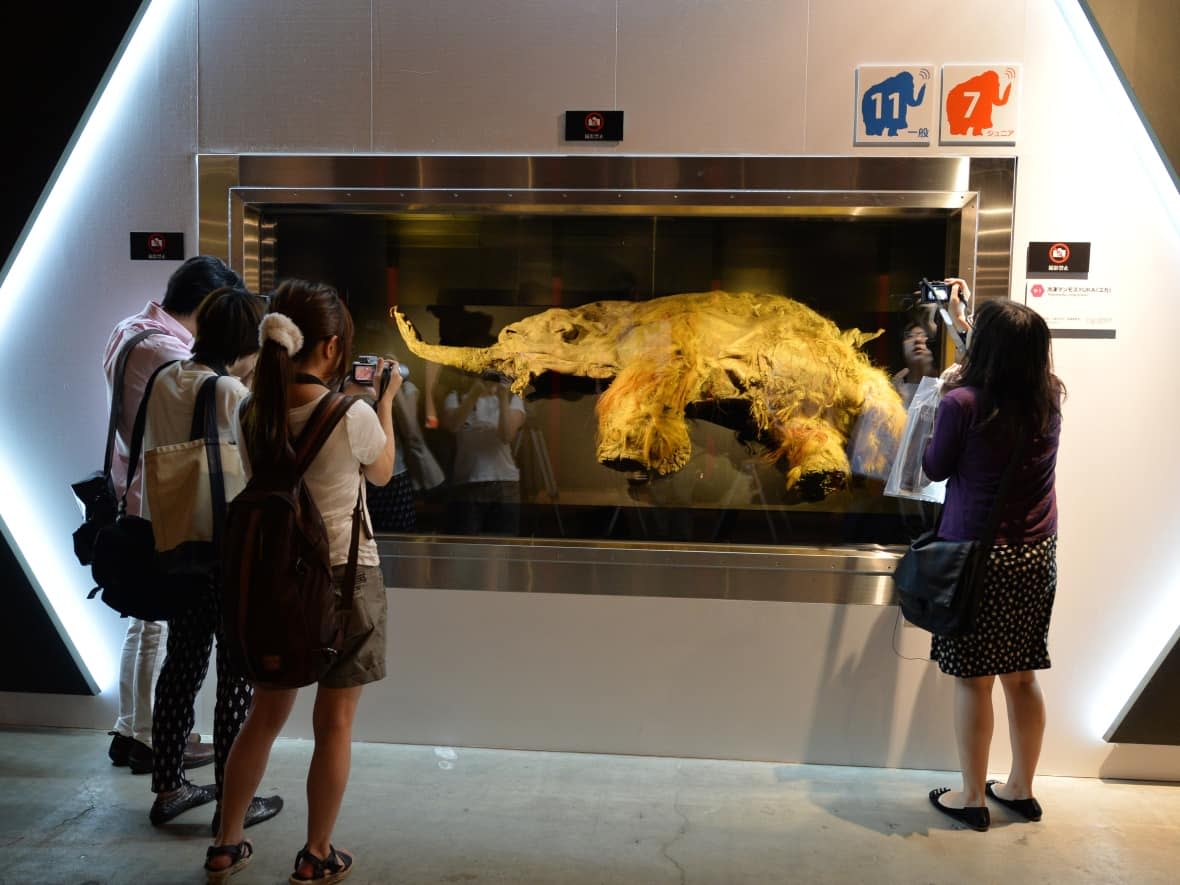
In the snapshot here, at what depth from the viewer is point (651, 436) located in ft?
12.1

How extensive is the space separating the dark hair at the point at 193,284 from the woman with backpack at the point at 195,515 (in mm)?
326

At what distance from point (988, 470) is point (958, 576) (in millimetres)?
345

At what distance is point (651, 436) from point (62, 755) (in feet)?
8.38

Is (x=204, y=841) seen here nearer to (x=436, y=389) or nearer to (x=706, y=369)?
(x=436, y=389)

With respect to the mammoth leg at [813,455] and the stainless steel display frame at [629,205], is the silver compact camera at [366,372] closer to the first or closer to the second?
the stainless steel display frame at [629,205]

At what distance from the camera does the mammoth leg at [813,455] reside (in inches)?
142

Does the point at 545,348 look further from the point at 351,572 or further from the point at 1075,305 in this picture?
the point at 1075,305

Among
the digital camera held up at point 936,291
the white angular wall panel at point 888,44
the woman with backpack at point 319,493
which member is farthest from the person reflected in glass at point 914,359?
the woman with backpack at point 319,493

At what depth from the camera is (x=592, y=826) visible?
123 inches

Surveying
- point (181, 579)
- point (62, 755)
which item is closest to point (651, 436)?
point (181, 579)

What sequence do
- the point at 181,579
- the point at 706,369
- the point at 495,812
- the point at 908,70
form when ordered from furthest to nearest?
the point at 706,369, the point at 908,70, the point at 495,812, the point at 181,579

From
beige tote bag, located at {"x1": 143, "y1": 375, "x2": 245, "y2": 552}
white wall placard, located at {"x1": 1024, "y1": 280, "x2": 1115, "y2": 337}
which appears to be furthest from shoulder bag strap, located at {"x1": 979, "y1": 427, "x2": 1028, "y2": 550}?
beige tote bag, located at {"x1": 143, "y1": 375, "x2": 245, "y2": 552}

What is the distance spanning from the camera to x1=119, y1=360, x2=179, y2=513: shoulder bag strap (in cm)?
291

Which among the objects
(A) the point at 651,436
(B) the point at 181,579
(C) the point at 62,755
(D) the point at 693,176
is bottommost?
(C) the point at 62,755
